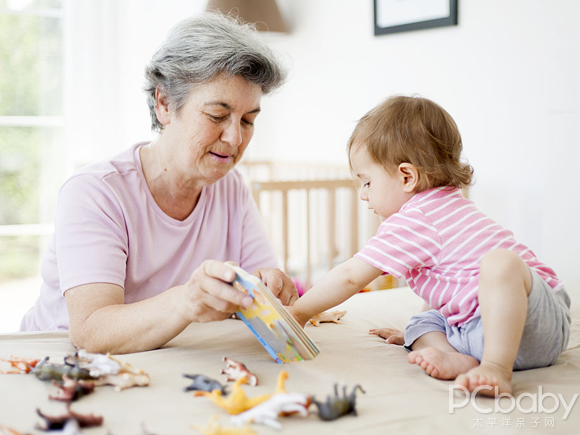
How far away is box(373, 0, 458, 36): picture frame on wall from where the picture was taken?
270cm

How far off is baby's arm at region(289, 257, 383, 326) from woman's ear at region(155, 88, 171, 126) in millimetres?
597

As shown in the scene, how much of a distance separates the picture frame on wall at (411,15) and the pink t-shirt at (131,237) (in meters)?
1.49

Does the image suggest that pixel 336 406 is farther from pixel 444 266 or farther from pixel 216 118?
pixel 216 118

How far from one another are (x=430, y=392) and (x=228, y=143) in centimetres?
76

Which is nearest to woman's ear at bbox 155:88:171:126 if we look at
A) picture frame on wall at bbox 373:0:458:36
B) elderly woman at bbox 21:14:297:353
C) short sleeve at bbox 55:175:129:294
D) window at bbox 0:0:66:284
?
elderly woman at bbox 21:14:297:353

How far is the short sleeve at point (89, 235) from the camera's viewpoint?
1.24 metres

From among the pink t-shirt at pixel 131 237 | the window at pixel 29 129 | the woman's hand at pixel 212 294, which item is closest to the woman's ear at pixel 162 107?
the pink t-shirt at pixel 131 237

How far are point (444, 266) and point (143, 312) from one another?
59 centimetres

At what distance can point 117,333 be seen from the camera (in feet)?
3.82

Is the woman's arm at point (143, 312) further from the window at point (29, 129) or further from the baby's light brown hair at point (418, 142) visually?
the window at point (29, 129)

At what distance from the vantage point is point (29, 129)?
4.16 metres

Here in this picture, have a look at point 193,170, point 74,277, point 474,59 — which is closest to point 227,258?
point 193,170

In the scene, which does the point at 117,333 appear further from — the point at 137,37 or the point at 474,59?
the point at 137,37

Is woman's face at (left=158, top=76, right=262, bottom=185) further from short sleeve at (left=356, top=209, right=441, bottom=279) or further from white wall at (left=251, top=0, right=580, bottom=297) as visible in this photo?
white wall at (left=251, top=0, right=580, bottom=297)
